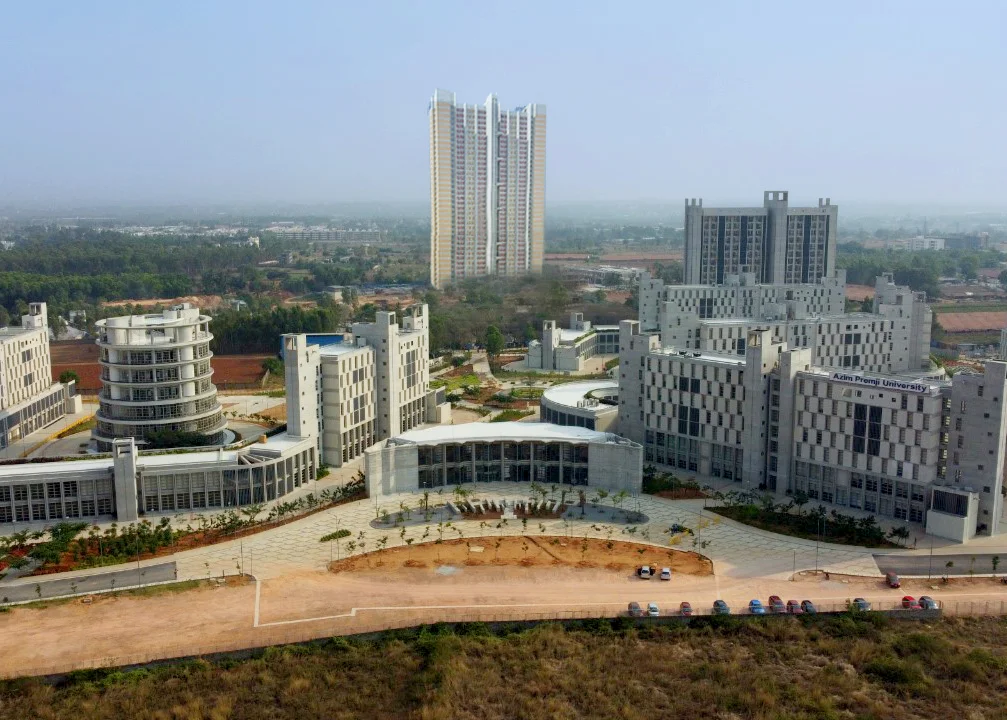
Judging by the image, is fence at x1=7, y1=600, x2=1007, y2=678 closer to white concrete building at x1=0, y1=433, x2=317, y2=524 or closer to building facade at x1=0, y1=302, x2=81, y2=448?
white concrete building at x1=0, y1=433, x2=317, y2=524

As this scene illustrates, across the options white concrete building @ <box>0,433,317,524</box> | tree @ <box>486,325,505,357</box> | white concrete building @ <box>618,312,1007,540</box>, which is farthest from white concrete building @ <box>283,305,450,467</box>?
tree @ <box>486,325,505,357</box>

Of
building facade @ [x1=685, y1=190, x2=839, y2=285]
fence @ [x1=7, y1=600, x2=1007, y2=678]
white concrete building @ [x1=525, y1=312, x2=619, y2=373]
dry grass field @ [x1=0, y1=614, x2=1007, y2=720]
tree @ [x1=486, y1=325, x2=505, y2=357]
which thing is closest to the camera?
dry grass field @ [x1=0, y1=614, x2=1007, y2=720]

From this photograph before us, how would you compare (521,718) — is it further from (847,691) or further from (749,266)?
(749,266)

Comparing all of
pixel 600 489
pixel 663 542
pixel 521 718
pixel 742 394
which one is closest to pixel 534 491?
pixel 600 489

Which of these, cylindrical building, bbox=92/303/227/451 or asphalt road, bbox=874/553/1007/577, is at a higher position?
cylindrical building, bbox=92/303/227/451

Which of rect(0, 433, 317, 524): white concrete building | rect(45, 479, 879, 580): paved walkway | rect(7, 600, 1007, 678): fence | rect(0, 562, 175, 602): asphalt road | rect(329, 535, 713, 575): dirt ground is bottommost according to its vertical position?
rect(7, 600, 1007, 678): fence

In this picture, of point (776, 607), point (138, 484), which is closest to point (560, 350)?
point (138, 484)

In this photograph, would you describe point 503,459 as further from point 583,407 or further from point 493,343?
point 493,343
